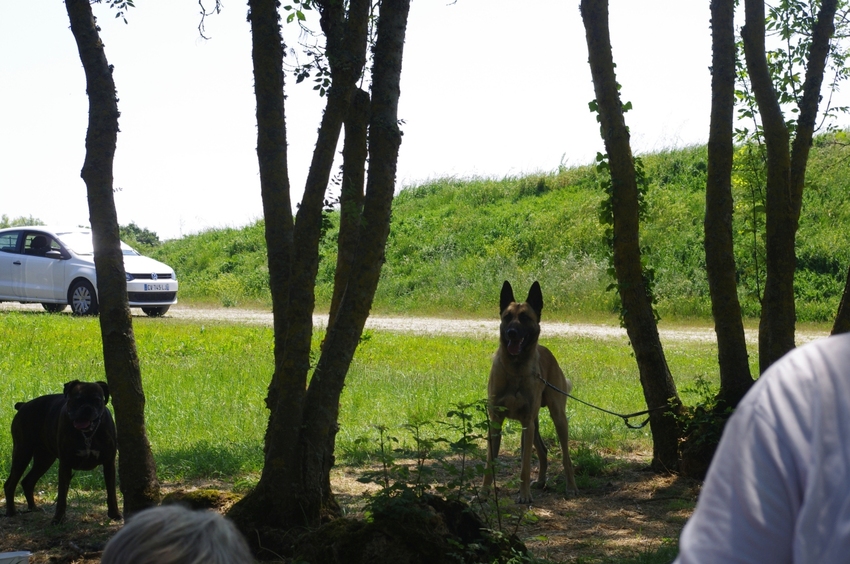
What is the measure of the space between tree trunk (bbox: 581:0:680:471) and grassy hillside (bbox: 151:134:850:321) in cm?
1203

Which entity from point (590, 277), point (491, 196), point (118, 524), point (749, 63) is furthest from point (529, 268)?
point (118, 524)

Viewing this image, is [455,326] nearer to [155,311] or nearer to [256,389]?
[155,311]

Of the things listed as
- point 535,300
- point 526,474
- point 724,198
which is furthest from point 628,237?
point 526,474

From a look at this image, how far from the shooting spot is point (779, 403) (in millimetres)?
1132

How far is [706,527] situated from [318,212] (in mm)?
3976

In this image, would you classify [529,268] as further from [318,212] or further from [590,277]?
[318,212]

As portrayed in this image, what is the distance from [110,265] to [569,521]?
380 cm

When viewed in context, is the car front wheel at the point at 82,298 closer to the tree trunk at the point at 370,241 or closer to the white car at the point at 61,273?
the white car at the point at 61,273

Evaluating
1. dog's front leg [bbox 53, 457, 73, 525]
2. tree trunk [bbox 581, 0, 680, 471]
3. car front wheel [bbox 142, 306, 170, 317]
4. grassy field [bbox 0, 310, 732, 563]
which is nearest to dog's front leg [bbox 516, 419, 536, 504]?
grassy field [bbox 0, 310, 732, 563]

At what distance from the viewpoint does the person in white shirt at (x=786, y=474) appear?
1082 mm

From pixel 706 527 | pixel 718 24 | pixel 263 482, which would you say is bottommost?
pixel 263 482

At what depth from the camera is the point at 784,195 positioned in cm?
736

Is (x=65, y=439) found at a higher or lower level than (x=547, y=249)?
lower

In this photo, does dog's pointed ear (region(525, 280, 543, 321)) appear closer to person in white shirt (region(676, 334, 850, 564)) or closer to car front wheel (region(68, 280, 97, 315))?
person in white shirt (region(676, 334, 850, 564))
